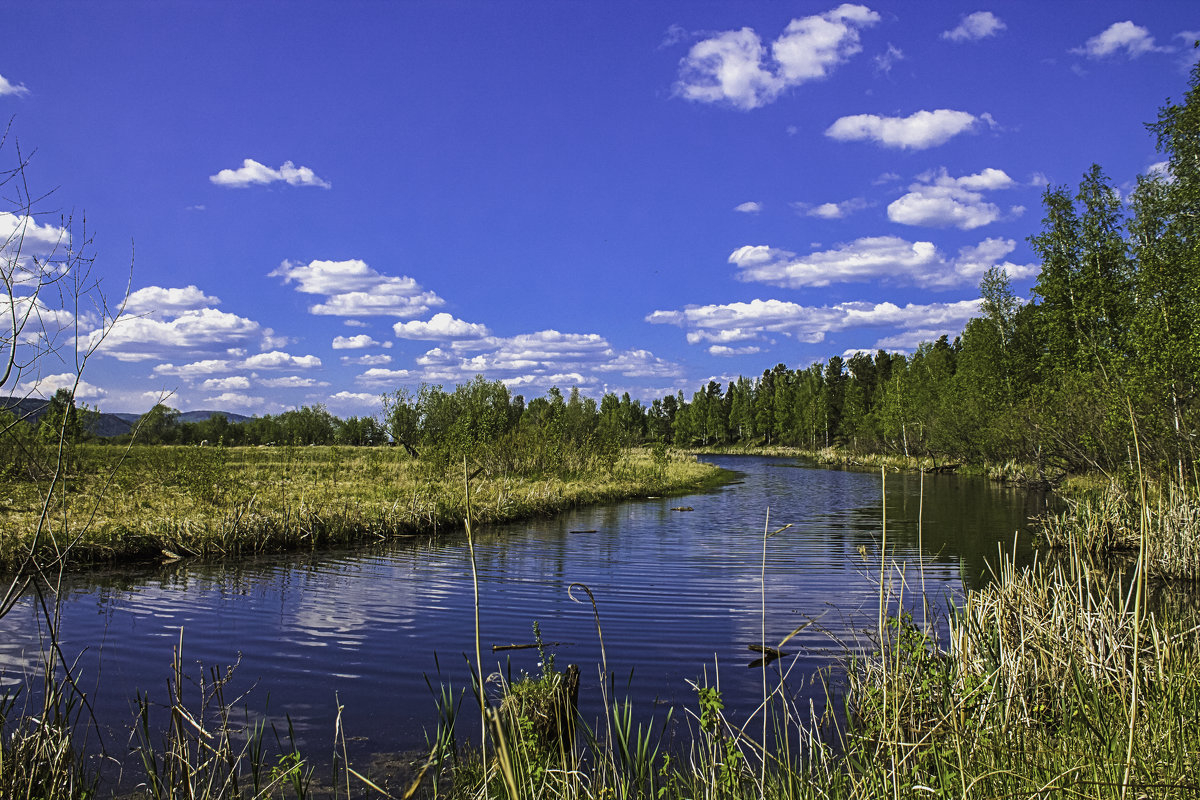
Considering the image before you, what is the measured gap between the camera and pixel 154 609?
1079 cm

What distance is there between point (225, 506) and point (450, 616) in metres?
10.2

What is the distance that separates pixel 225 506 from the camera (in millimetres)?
17828

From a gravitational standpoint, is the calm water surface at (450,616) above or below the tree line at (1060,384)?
below

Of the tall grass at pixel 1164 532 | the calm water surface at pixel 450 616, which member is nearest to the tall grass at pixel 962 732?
the calm water surface at pixel 450 616

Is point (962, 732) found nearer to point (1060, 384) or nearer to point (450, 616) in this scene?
point (450, 616)

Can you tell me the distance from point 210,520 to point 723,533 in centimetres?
1304

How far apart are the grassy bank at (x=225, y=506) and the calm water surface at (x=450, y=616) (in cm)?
115

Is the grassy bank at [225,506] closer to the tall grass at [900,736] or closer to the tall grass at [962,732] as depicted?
the tall grass at [900,736]

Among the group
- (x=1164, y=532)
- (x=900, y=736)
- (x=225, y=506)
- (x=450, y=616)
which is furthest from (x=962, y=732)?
(x=225, y=506)

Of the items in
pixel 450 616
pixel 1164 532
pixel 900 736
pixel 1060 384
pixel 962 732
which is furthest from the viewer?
pixel 1060 384

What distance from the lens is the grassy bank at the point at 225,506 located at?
46.9 ft

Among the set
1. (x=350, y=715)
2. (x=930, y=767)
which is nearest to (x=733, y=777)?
(x=930, y=767)

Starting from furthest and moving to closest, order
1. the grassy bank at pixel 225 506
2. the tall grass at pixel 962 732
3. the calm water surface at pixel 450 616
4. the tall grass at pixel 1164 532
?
1. the grassy bank at pixel 225 506
2. the tall grass at pixel 1164 532
3. the calm water surface at pixel 450 616
4. the tall grass at pixel 962 732

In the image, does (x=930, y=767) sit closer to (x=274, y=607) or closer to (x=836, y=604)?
(x=836, y=604)
